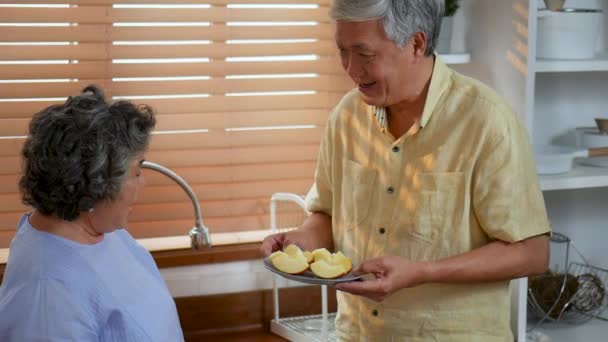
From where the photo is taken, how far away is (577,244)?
9.43ft

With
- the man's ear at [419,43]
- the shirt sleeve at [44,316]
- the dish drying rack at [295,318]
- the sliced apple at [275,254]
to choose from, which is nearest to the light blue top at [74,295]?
the shirt sleeve at [44,316]

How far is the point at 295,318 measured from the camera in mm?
2938

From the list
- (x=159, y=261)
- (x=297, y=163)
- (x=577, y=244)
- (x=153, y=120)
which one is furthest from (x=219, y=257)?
(x=153, y=120)

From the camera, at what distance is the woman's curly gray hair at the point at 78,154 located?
5.01 ft

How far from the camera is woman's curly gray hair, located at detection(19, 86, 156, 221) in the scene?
1.53 metres

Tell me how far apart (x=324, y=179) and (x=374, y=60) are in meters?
0.36

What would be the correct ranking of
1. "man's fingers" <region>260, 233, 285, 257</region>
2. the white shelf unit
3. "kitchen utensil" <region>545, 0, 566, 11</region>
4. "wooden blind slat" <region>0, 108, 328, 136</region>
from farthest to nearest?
"wooden blind slat" <region>0, 108, 328, 136</region> < "kitchen utensil" <region>545, 0, 566, 11</region> < the white shelf unit < "man's fingers" <region>260, 233, 285, 257</region>

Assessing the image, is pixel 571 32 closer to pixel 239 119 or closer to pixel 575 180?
pixel 575 180

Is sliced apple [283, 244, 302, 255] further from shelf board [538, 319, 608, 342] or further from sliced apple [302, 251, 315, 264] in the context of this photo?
shelf board [538, 319, 608, 342]

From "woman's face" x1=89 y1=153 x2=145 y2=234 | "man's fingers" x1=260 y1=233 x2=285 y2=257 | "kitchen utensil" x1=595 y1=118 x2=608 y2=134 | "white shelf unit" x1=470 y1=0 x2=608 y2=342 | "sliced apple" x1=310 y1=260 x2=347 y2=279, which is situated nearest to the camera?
"woman's face" x1=89 y1=153 x2=145 y2=234

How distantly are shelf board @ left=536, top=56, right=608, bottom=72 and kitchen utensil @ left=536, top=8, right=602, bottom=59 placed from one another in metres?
0.03

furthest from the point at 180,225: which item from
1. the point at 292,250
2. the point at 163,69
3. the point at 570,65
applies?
the point at 570,65

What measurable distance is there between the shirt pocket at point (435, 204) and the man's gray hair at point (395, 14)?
258 millimetres

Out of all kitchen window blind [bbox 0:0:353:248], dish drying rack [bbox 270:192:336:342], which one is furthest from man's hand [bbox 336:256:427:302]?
kitchen window blind [bbox 0:0:353:248]
